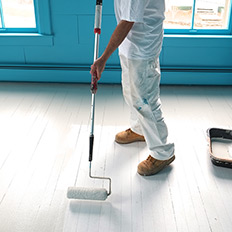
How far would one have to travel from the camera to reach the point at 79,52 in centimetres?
321

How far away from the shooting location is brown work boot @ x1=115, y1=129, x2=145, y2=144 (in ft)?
7.57

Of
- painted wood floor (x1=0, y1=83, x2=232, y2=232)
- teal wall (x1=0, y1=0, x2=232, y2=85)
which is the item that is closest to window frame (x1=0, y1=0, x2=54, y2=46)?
teal wall (x1=0, y1=0, x2=232, y2=85)

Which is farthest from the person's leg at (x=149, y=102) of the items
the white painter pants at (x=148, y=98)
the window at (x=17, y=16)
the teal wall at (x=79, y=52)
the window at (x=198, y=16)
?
the window at (x=17, y=16)

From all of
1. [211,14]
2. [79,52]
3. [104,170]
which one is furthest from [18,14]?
[104,170]

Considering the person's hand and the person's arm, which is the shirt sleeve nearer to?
the person's arm

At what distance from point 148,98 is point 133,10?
1.75 feet

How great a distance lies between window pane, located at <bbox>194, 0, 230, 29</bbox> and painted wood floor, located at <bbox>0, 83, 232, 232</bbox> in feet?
2.28

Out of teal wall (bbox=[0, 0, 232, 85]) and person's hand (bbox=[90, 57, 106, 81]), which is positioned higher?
person's hand (bbox=[90, 57, 106, 81])

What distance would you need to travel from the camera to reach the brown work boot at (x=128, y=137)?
231 centimetres

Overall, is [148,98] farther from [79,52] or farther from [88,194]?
[79,52]

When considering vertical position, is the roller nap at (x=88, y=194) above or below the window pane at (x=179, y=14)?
below

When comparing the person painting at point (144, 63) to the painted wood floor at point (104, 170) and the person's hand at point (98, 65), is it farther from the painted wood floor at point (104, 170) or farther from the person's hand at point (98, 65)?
the painted wood floor at point (104, 170)

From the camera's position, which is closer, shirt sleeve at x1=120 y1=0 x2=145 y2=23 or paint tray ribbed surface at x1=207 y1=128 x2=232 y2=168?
shirt sleeve at x1=120 y1=0 x2=145 y2=23

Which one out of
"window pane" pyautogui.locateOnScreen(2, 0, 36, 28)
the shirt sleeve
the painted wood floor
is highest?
the shirt sleeve
